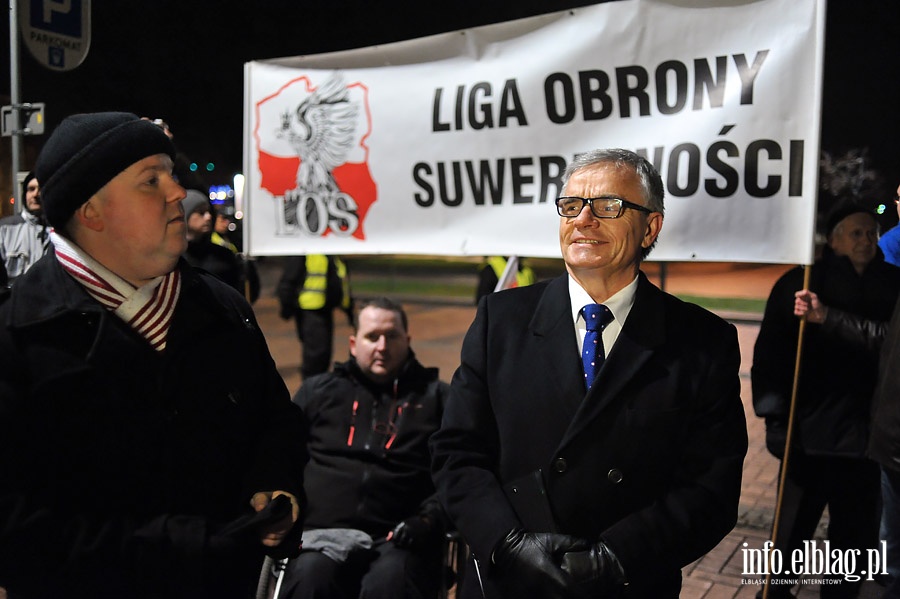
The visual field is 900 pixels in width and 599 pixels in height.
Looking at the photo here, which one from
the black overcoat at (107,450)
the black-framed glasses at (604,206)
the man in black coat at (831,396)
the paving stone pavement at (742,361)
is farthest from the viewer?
the paving stone pavement at (742,361)

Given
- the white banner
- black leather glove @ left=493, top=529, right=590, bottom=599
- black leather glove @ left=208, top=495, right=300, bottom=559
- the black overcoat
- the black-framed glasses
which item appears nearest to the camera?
the black overcoat

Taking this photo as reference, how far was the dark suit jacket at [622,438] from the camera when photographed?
1.98m

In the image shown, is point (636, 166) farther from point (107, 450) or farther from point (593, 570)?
point (107, 450)

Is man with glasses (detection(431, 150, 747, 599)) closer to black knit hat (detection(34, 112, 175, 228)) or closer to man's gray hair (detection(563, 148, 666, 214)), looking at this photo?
man's gray hair (detection(563, 148, 666, 214))

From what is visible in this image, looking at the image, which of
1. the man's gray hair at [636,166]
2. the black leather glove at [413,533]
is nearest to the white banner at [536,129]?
the man's gray hair at [636,166]

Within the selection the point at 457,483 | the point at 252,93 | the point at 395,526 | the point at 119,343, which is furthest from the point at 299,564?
the point at 252,93

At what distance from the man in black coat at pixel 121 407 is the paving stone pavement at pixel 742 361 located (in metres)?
2.66

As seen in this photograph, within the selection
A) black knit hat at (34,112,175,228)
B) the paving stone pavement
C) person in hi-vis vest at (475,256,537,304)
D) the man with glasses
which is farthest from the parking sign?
the man with glasses

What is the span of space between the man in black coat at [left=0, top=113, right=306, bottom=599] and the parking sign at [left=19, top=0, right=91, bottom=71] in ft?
14.0

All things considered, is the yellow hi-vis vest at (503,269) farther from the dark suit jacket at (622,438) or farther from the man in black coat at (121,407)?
the man in black coat at (121,407)

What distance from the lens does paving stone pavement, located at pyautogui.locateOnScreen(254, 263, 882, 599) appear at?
380 centimetres

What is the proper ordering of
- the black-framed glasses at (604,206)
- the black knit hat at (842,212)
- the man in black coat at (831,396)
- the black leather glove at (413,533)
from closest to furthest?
the black-framed glasses at (604,206), the black leather glove at (413,533), the man in black coat at (831,396), the black knit hat at (842,212)

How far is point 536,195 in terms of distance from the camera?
3.40m

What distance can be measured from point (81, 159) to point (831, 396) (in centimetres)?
298
